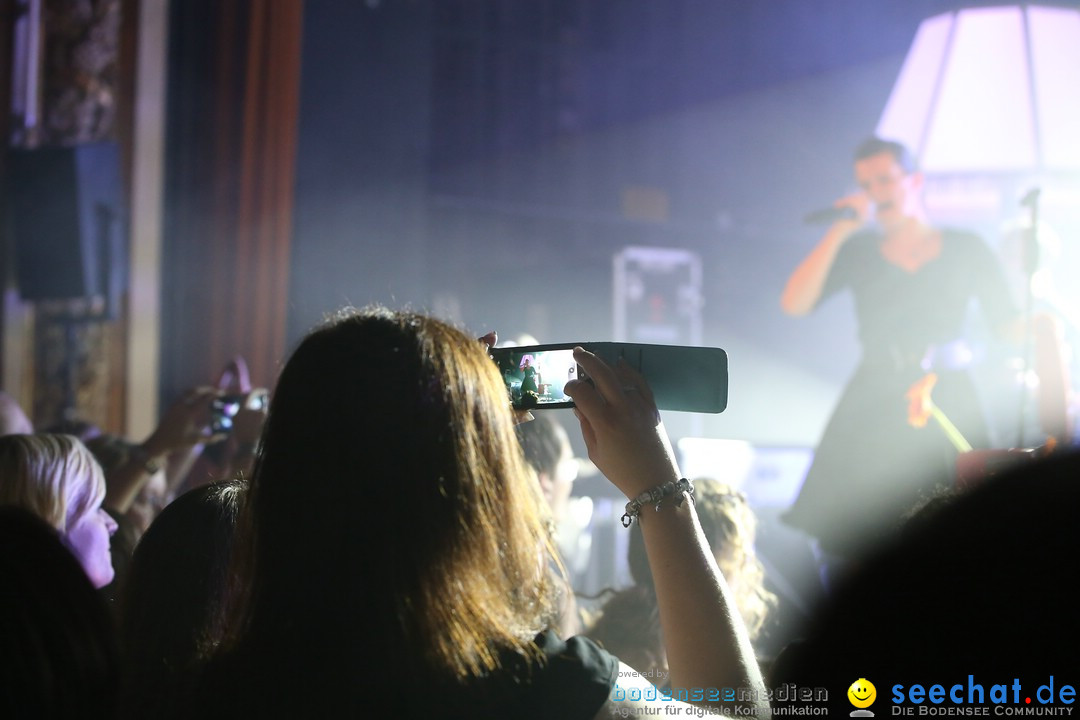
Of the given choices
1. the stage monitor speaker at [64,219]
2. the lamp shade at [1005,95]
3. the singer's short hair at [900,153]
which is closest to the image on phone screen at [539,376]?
the lamp shade at [1005,95]

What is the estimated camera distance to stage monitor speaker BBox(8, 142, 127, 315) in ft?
11.9

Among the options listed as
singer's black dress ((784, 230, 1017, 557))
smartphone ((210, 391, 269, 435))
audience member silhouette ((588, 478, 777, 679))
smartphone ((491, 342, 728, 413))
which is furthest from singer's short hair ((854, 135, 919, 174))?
smartphone ((491, 342, 728, 413))

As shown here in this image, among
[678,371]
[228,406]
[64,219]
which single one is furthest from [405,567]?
[64,219]

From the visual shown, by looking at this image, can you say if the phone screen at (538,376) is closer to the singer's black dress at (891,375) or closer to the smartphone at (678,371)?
the smartphone at (678,371)

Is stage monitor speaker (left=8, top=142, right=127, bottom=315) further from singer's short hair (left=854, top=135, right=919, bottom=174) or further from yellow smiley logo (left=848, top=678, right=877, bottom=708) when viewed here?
yellow smiley logo (left=848, top=678, right=877, bottom=708)

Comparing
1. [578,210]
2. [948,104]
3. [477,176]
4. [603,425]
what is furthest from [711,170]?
[603,425]

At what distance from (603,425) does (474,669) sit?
0.26m

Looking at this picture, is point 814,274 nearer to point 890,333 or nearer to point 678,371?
point 890,333

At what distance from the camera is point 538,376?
1001mm

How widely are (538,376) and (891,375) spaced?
2771mm

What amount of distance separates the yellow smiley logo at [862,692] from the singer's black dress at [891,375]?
2.82m

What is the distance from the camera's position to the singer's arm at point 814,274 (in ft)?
11.8

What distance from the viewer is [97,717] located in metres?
0.64

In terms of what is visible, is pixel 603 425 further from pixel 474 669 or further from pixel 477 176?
pixel 477 176
